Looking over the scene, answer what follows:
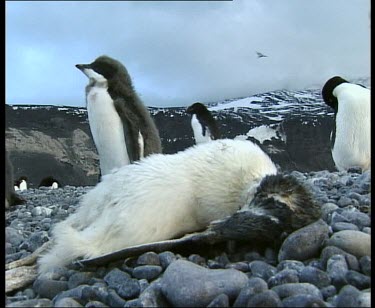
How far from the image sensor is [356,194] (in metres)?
2.55

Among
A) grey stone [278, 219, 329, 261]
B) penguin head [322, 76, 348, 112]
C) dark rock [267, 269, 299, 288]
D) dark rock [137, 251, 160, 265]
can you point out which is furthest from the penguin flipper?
dark rock [267, 269, 299, 288]

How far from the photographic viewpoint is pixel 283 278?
1490mm

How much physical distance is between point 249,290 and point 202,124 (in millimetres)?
8189

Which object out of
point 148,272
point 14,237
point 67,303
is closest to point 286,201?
point 148,272

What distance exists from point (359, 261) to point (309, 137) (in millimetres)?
12298

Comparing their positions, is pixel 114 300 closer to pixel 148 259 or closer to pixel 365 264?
pixel 148 259

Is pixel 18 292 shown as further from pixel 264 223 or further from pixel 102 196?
pixel 264 223

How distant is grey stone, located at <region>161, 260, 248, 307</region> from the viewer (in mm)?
1389

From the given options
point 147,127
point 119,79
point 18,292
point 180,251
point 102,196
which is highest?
point 119,79

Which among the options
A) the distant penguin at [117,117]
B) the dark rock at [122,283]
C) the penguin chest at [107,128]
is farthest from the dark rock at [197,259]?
the penguin chest at [107,128]

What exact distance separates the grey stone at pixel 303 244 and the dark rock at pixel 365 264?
6.0 inches

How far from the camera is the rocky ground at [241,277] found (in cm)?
138

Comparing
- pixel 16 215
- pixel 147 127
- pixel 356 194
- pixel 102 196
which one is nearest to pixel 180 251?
pixel 102 196

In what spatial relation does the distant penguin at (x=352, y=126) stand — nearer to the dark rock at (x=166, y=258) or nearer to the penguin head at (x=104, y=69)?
the penguin head at (x=104, y=69)
